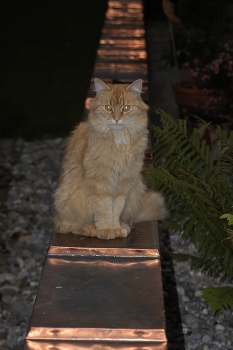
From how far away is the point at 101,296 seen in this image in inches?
79.7

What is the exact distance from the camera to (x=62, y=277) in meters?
2.14

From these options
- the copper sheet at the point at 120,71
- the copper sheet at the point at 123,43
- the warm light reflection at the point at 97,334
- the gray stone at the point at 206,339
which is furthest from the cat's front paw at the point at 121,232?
the copper sheet at the point at 123,43

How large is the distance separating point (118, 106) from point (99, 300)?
0.97 meters

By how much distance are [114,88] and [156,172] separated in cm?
41

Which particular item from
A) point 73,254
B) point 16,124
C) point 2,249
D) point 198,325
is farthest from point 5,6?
point 73,254

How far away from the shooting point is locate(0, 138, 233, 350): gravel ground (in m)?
3.47

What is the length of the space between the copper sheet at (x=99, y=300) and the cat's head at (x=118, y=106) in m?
0.62

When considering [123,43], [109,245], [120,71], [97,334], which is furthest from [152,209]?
[123,43]

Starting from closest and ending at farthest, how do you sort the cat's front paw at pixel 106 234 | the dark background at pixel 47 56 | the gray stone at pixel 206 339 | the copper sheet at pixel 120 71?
the cat's front paw at pixel 106 234 → the gray stone at pixel 206 339 → the copper sheet at pixel 120 71 → the dark background at pixel 47 56

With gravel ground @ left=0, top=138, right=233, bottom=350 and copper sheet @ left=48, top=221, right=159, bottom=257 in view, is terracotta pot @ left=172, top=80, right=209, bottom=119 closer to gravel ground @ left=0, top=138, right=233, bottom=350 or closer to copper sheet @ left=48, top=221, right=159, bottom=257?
gravel ground @ left=0, top=138, right=233, bottom=350

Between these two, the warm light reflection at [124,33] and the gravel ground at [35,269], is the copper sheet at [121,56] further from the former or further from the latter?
the gravel ground at [35,269]

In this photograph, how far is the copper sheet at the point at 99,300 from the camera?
5.84 feet

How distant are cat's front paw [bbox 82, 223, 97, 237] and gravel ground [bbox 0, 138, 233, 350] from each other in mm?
995

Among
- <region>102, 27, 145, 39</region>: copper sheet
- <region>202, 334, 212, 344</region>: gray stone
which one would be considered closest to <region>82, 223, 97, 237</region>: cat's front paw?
<region>202, 334, 212, 344</region>: gray stone
